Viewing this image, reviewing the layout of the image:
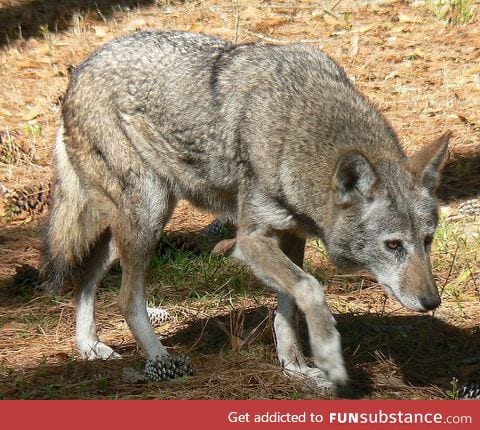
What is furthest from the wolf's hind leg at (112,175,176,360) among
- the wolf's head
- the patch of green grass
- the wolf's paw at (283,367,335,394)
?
the wolf's head

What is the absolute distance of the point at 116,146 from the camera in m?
6.11

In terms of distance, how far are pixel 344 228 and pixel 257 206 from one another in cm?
54

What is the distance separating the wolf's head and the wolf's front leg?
31 cm

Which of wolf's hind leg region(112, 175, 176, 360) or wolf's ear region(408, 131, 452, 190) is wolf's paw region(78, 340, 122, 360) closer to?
wolf's hind leg region(112, 175, 176, 360)

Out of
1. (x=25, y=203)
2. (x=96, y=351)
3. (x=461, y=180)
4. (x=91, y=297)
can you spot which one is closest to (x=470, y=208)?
(x=461, y=180)

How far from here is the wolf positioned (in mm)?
5352

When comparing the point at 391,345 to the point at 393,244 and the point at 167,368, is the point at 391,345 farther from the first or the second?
the point at 167,368

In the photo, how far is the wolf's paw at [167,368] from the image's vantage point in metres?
5.66

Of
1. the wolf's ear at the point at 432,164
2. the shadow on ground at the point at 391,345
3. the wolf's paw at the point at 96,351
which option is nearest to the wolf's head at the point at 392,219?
the wolf's ear at the point at 432,164

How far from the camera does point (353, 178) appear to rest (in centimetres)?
535

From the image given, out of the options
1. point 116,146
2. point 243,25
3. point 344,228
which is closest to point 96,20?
point 243,25

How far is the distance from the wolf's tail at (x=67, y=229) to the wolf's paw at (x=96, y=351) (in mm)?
445

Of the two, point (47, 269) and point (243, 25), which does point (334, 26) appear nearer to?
point (243, 25)

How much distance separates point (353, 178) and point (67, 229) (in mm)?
2094
